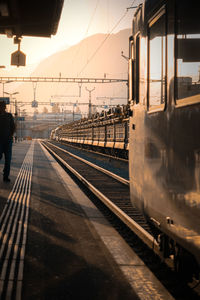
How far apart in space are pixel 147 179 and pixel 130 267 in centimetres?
94

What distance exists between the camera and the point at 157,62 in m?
4.44

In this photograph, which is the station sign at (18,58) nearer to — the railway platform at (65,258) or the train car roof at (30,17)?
the train car roof at (30,17)

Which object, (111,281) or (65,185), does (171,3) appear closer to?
(111,281)

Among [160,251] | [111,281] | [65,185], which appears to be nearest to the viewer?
[111,281]

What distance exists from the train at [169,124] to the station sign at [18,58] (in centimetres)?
414

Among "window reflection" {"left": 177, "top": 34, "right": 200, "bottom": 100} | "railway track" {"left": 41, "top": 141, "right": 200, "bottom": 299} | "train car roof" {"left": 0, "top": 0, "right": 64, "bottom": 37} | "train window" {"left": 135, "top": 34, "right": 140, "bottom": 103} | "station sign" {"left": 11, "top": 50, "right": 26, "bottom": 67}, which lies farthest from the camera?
"station sign" {"left": 11, "top": 50, "right": 26, "bottom": 67}

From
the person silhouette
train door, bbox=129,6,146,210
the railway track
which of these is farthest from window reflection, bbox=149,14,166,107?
Answer: the person silhouette

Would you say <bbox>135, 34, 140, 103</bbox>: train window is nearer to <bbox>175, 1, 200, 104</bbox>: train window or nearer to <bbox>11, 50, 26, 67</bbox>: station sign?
<bbox>175, 1, 200, 104</bbox>: train window

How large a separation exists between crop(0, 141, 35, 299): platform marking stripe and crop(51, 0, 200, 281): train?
4.51ft

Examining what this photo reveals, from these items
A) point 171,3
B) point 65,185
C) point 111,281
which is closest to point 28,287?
point 111,281

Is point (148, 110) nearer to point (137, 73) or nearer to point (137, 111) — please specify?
point (137, 111)

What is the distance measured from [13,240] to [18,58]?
5.16m

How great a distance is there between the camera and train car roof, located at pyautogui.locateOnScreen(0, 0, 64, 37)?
6879 mm

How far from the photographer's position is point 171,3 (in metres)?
3.86
